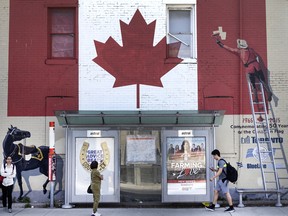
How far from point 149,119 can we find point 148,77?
167cm

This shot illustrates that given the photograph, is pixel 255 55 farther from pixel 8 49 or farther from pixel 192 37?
pixel 8 49

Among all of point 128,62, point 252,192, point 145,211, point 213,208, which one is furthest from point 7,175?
point 252,192

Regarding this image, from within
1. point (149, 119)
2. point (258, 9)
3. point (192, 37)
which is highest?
point (258, 9)

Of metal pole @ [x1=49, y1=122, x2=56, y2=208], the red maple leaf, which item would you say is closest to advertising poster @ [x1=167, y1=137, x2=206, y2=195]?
the red maple leaf

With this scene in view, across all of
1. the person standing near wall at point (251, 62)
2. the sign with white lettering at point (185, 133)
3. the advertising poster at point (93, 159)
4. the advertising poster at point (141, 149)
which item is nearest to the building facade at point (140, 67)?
the person standing near wall at point (251, 62)

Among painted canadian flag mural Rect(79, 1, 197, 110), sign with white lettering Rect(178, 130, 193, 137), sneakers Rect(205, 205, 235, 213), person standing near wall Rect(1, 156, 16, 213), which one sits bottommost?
sneakers Rect(205, 205, 235, 213)

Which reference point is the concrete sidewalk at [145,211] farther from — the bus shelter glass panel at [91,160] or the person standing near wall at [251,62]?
the person standing near wall at [251,62]

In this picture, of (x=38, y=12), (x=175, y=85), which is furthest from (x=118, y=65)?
(x=38, y=12)

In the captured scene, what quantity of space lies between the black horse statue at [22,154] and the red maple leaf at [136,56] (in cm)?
329

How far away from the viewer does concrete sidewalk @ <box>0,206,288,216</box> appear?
37.9 ft

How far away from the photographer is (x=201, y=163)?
12.7 m

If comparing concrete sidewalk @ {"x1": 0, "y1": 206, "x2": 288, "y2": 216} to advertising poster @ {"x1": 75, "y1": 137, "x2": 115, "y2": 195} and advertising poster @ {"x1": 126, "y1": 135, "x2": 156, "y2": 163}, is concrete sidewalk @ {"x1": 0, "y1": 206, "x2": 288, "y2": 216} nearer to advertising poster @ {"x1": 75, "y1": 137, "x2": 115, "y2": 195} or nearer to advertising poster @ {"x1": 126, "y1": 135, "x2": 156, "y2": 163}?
advertising poster @ {"x1": 75, "y1": 137, "x2": 115, "y2": 195}

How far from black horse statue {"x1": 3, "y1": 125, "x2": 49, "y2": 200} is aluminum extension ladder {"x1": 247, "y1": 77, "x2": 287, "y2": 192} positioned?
6852 mm

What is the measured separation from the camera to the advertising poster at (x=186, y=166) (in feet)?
41.3
